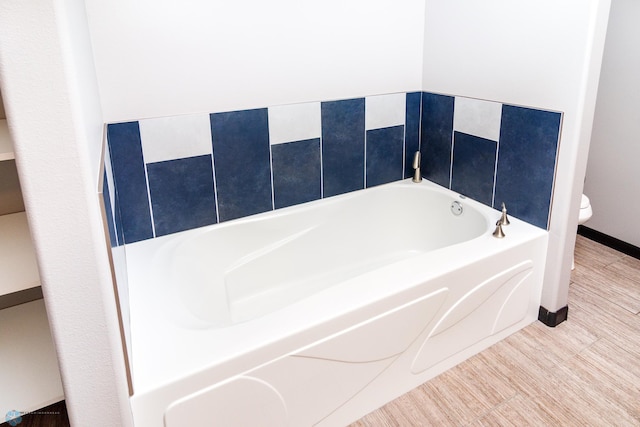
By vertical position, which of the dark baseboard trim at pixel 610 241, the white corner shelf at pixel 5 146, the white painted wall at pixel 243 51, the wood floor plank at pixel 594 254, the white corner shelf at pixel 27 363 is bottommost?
the wood floor plank at pixel 594 254

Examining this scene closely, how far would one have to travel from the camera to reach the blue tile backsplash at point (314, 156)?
2113 mm

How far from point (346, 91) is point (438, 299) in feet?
4.10

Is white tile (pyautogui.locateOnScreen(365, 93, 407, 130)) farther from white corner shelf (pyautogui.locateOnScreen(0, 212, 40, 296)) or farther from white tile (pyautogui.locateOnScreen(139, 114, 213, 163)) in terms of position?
white corner shelf (pyautogui.locateOnScreen(0, 212, 40, 296))

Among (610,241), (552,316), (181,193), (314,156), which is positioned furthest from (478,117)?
(181,193)

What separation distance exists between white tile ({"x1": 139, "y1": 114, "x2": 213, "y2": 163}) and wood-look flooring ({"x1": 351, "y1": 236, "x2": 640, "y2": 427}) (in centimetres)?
140

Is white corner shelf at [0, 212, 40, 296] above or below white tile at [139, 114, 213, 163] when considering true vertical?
below

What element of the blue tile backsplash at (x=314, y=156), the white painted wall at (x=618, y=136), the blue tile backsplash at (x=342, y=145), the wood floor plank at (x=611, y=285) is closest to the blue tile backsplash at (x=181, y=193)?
the blue tile backsplash at (x=314, y=156)

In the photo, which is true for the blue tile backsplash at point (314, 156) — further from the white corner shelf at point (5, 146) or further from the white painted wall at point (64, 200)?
the white painted wall at point (64, 200)

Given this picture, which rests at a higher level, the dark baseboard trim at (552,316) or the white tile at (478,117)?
the white tile at (478,117)

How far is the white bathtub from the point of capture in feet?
4.80

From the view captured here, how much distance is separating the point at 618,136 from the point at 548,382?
1.74 metres

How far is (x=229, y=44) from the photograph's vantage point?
2121mm

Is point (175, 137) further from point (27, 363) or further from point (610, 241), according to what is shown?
point (610, 241)

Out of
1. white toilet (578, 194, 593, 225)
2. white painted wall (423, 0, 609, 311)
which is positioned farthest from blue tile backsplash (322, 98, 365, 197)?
white toilet (578, 194, 593, 225)
